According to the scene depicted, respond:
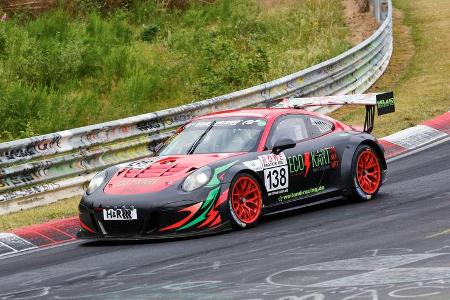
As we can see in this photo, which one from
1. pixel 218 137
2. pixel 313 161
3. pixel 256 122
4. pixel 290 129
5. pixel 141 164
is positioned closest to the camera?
pixel 141 164

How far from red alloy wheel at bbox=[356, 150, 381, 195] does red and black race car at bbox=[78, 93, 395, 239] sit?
12 mm

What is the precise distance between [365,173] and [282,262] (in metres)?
4.57

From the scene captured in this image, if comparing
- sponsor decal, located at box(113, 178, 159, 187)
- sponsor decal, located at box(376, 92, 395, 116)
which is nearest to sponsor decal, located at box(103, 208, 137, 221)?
sponsor decal, located at box(113, 178, 159, 187)

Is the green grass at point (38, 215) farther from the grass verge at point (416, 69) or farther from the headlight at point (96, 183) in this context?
the grass verge at point (416, 69)

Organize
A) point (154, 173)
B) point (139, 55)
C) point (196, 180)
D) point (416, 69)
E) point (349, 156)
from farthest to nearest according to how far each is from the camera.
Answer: point (416, 69)
point (139, 55)
point (349, 156)
point (154, 173)
point (196, 180)

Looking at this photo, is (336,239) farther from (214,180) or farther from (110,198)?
(110,198)

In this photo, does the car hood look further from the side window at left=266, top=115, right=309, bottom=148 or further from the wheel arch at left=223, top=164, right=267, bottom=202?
the side window at left=266, top=115, right=309, bottom=148

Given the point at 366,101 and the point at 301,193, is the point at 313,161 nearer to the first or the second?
A: the point at 301,193

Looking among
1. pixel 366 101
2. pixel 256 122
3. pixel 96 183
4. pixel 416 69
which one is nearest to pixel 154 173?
pixel 96 183

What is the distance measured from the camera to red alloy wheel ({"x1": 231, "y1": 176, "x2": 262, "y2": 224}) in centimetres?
1252

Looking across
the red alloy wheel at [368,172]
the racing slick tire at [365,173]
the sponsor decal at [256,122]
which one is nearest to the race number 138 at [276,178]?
the sponsor decal at [256,122]

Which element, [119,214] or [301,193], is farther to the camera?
[301,193]

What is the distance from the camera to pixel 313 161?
45.1 feet

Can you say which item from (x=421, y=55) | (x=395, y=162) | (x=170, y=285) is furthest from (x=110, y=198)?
(x=421, y=55)
